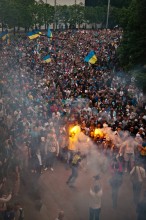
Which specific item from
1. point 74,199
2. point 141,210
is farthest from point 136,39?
point 141,210

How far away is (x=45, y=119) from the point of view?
14.3 meters

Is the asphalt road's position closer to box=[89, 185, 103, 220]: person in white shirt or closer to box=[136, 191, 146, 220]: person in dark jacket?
box=[136, 191, 146, 220]: person in dark jacket

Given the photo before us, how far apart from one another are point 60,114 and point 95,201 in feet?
24.1

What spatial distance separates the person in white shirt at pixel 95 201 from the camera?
7.63 metres

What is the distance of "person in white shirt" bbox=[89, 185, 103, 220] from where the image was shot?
25.0 ft

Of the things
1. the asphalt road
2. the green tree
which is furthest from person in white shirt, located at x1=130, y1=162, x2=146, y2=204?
the green tree

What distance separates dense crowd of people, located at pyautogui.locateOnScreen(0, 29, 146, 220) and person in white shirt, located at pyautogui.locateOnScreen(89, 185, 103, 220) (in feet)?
3.91

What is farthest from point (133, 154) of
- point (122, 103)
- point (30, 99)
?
point (30, 99)

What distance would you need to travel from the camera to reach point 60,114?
48.3 ft

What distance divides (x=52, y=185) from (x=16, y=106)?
259 inches

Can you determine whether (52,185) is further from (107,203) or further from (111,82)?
(111,82)

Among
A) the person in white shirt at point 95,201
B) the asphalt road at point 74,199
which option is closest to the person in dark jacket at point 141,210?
the asphalt road at point 74,199

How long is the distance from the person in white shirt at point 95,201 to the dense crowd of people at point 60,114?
1192 millimetres

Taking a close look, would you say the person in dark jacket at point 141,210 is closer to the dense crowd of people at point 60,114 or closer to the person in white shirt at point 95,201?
the dense crowd of people at point 60,114
